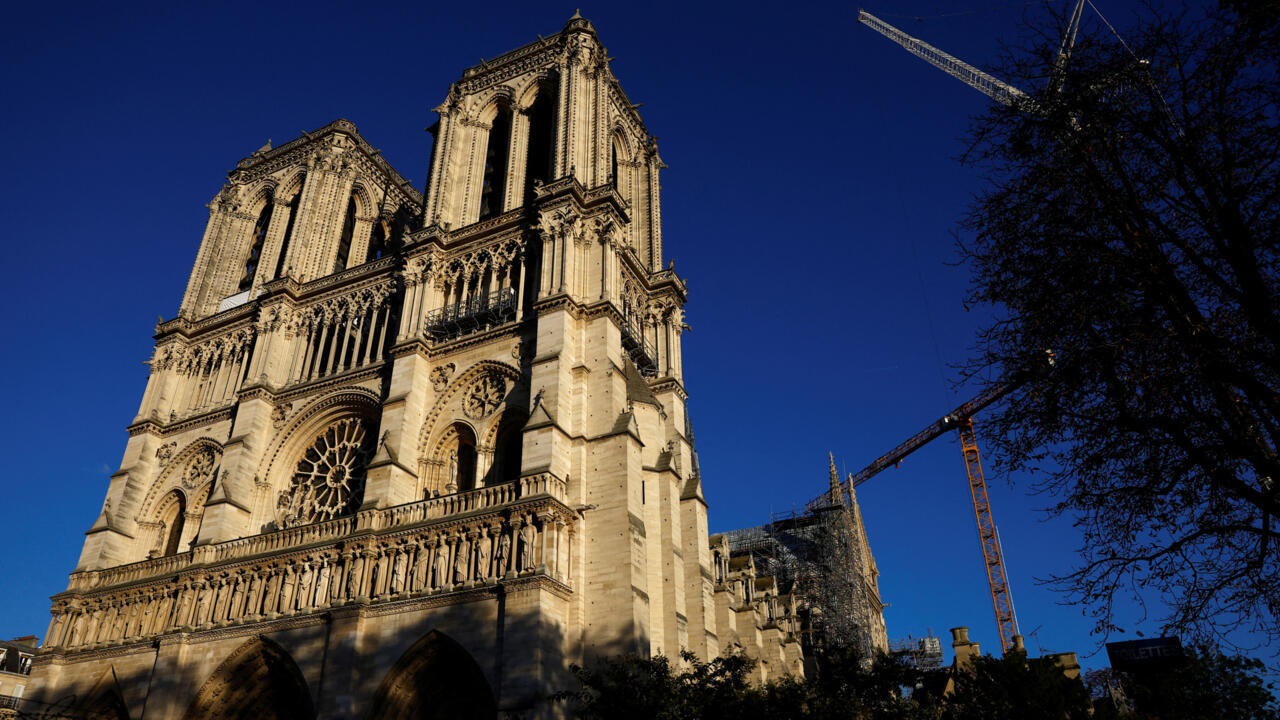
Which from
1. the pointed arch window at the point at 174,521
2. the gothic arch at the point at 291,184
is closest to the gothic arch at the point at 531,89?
the gothic arch at the point at 291,184

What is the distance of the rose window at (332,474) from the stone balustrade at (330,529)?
2.70 m

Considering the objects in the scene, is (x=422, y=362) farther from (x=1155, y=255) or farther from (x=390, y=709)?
(x=1155, y=255)

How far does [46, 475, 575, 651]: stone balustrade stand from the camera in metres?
20.3

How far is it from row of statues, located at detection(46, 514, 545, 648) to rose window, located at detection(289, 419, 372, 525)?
11.9 feet

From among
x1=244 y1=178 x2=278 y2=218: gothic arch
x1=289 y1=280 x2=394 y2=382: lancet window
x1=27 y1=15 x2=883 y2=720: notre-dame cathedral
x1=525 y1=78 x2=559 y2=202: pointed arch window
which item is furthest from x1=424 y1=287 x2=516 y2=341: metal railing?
x1=244 y1=178 x2=278 y2=218: gothic arch

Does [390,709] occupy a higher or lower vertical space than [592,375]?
lower

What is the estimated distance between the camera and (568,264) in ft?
83.9

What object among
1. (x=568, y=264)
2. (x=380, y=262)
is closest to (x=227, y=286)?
(x=380, y=262)

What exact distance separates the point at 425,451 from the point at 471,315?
439cm

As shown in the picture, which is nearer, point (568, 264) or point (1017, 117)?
point (1017, 117)

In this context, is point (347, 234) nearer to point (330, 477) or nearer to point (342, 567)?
point (330, 477)

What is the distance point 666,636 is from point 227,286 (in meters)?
24.4

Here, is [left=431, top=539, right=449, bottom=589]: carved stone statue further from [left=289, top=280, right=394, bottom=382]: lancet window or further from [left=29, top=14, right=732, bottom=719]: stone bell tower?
[left=289, top=280, right=394, bottom=382]: lancet window

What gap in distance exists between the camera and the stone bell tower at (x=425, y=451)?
2023 centimetres
